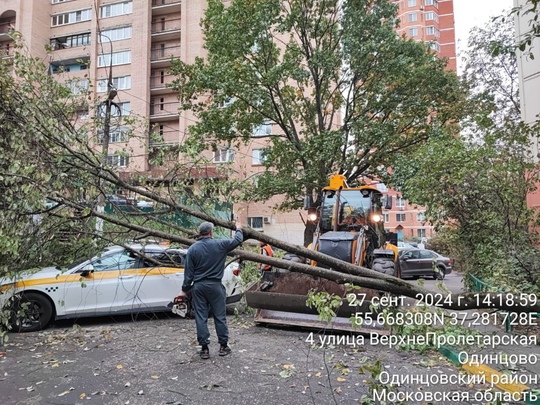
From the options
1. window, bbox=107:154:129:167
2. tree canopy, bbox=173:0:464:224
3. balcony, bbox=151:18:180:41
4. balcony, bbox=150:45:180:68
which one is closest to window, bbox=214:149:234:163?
tree canopy, bbox=173:0:464:224

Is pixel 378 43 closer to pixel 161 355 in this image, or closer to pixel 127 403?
pixel 161 355

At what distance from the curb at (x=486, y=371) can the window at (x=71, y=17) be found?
39638mm

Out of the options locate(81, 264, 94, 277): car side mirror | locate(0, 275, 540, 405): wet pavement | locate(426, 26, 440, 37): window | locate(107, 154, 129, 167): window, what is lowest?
locate(0, 275, 540, 405): wet pavement

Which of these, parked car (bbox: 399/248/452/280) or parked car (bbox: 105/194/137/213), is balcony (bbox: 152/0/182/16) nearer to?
parked car (bbox: 399/248/452/280)

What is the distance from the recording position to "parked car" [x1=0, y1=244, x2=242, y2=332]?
6664 mm

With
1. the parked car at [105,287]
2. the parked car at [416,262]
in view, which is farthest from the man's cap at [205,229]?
the parked car at [416,262]

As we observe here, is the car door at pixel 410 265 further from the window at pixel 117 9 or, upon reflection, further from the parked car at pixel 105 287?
the window at pixel 117 9

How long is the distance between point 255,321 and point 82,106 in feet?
16.0

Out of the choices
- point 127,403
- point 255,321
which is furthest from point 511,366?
point 127,403

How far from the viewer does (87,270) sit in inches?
275

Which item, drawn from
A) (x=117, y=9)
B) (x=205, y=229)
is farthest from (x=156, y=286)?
(x=117, y=9)

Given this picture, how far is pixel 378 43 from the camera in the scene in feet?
46.9

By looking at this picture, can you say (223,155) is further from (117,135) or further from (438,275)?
(117,135)

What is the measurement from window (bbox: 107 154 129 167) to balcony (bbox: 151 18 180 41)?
30.5 meters
